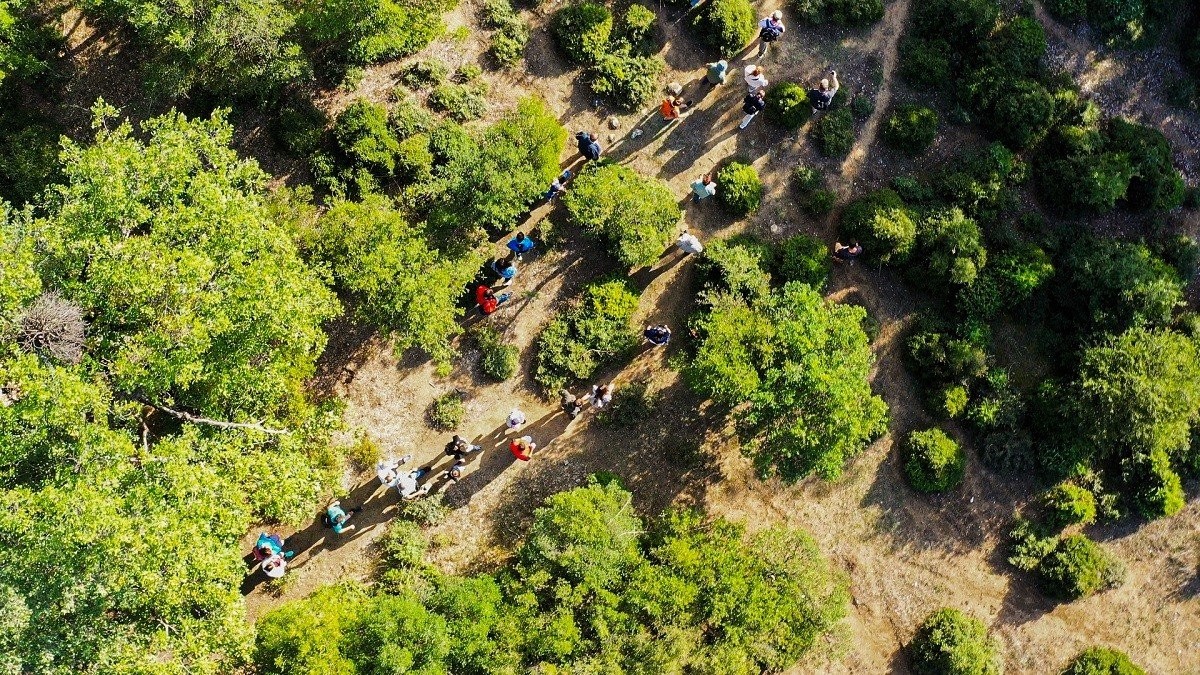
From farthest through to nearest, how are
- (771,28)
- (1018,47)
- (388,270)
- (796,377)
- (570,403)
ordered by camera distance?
(1018,47)
(771,28)
(570,403)
(796,377)
(388,270)

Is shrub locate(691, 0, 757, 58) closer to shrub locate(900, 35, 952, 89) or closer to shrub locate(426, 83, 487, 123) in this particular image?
shrub locate(900, 35, 952, 89)

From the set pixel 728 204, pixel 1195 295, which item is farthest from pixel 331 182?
pixel 1195 295

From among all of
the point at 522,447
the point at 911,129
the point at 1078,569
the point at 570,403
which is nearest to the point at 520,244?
the point at 570,403

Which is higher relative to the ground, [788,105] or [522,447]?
[788,105]

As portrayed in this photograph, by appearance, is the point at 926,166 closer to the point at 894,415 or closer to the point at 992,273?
the point at 992,273

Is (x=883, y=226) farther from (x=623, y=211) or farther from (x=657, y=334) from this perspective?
(x=623, y=211)
